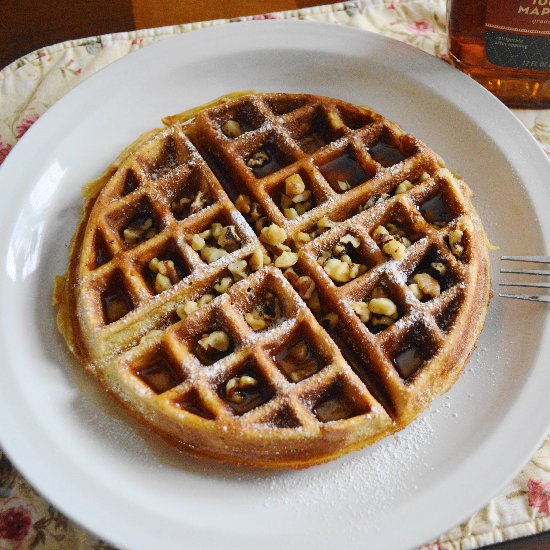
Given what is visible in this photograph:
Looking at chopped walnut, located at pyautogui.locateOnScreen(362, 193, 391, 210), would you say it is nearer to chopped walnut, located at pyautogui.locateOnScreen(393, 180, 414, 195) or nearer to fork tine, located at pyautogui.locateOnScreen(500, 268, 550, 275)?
chopped walnut, located at pyautogui.locateOnScreen(393, 180, 414, 195)

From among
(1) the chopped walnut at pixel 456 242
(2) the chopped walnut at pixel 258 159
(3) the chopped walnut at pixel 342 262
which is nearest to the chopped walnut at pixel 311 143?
(2) the chopped walnut at pixel 258 159

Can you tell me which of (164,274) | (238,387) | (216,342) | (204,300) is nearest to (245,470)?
(238,387)

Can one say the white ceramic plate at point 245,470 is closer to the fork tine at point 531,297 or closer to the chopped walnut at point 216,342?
the fork tine at point 531,297

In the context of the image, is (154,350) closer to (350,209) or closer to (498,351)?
(350,209)

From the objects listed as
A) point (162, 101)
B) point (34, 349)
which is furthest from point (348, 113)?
point (34, 349)

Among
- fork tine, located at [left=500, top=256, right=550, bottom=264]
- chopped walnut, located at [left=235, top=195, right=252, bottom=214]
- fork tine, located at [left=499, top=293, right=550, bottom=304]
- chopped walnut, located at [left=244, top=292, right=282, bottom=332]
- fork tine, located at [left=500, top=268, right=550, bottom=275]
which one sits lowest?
fork tine, located at [left=499, top=293, right=550, bottom=304]

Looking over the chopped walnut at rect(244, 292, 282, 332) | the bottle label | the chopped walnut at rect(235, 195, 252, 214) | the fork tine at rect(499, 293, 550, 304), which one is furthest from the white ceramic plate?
the chopped walnut at rect(235, 195, 252, 214)

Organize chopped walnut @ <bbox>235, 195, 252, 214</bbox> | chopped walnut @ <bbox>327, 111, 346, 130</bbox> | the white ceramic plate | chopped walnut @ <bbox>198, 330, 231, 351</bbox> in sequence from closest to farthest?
the white ceramic plate, chopped walnut @ <bbox>198, 330, 231, 351</bbox>, chopped walnut @ <bbox>235, 195, 252, 214</bbox>, chopped walnut @ <bbox>327, 111, 346, 130</bbox>
